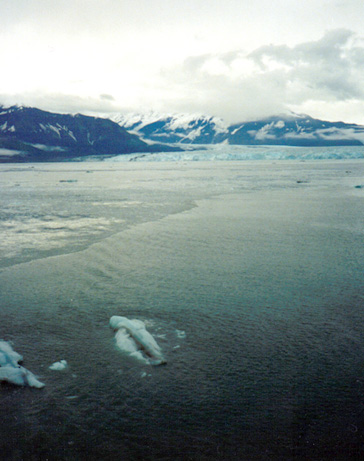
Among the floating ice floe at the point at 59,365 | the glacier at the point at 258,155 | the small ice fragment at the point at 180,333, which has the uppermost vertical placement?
the glacier at the point at 258,155

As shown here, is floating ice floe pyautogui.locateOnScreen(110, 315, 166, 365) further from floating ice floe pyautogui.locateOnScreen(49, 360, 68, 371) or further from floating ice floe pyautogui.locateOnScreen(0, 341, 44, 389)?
floating ice floe pyautogui.locateOnScreen(0, 341, 44, 389)

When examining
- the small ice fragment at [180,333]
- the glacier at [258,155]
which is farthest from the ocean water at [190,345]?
the glacier at [258,155]

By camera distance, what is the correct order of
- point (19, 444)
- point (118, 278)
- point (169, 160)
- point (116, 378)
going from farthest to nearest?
point (169, 160)
point (118, 278)
point (116, 378)
point (19, 444)

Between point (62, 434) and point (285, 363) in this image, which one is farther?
point (285, 363)

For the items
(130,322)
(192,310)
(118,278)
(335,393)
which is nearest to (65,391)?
(130,322)

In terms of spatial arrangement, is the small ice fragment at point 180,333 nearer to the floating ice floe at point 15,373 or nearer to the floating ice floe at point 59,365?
the floating ice floe at point 59,365

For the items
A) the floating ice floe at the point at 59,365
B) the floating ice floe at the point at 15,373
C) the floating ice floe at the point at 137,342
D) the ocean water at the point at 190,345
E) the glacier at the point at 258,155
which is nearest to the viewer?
the ocean water at the point at 190,345

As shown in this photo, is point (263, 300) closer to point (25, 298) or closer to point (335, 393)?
point (335, 393)
